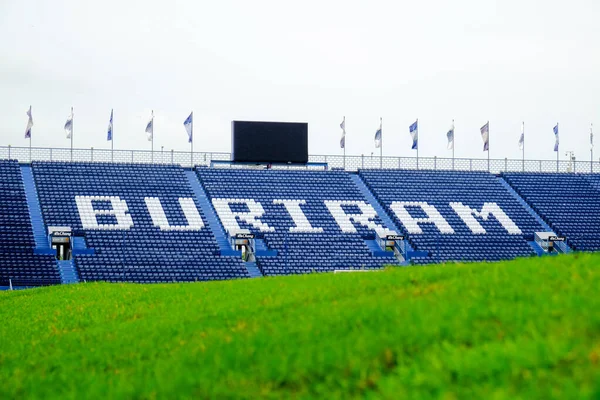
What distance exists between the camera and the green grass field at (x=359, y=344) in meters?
7.96

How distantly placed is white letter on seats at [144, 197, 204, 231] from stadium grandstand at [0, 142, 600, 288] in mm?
66

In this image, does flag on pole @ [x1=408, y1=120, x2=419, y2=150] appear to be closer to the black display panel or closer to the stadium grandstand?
the stadium grandstand

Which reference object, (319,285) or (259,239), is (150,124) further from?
(319,285)

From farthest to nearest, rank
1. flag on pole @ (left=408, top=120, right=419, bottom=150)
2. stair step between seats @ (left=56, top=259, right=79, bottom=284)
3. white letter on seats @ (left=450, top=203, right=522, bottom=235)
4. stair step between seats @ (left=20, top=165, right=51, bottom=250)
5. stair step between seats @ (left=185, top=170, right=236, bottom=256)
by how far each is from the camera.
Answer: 1. flag on pole @ (left=408, top=120, right=419, bottom=150)
2. white letter on seats @ (left=450, top=203, right=522, bottom=235)
3. stair step between seats @ (left=185, top=170, right=236, bottom=256)
4. stair step between seats @ (left=20, top=165, right=51, bottom=250)
5. stair step between seats @ (left=56, top=259, right=79, bottom=284)

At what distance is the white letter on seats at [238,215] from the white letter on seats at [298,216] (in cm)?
159

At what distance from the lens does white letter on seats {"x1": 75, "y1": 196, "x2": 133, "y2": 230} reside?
172 feet

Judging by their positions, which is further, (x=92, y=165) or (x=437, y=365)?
(x=92, y=165)

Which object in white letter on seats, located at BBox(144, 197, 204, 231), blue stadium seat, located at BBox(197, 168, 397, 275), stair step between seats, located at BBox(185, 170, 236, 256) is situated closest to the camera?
blue stadium seat, located at BBox(197, 168, 397, 275)

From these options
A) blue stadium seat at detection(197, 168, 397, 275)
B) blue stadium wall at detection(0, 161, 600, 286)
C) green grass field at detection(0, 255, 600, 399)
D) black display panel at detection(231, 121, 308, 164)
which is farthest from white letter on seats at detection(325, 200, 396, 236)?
green grass field at detection(0, 255, 600, 399)

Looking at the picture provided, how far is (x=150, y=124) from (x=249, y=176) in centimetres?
780

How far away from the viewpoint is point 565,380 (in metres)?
7.12

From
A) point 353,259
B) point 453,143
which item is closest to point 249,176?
point 353,259

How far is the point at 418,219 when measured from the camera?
57.6 metres

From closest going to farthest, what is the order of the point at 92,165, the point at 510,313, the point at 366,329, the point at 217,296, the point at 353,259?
the point at 510,313 < the point at 366,329 < the point at 217,296 < the point at 353,259 < the point at 92,165
